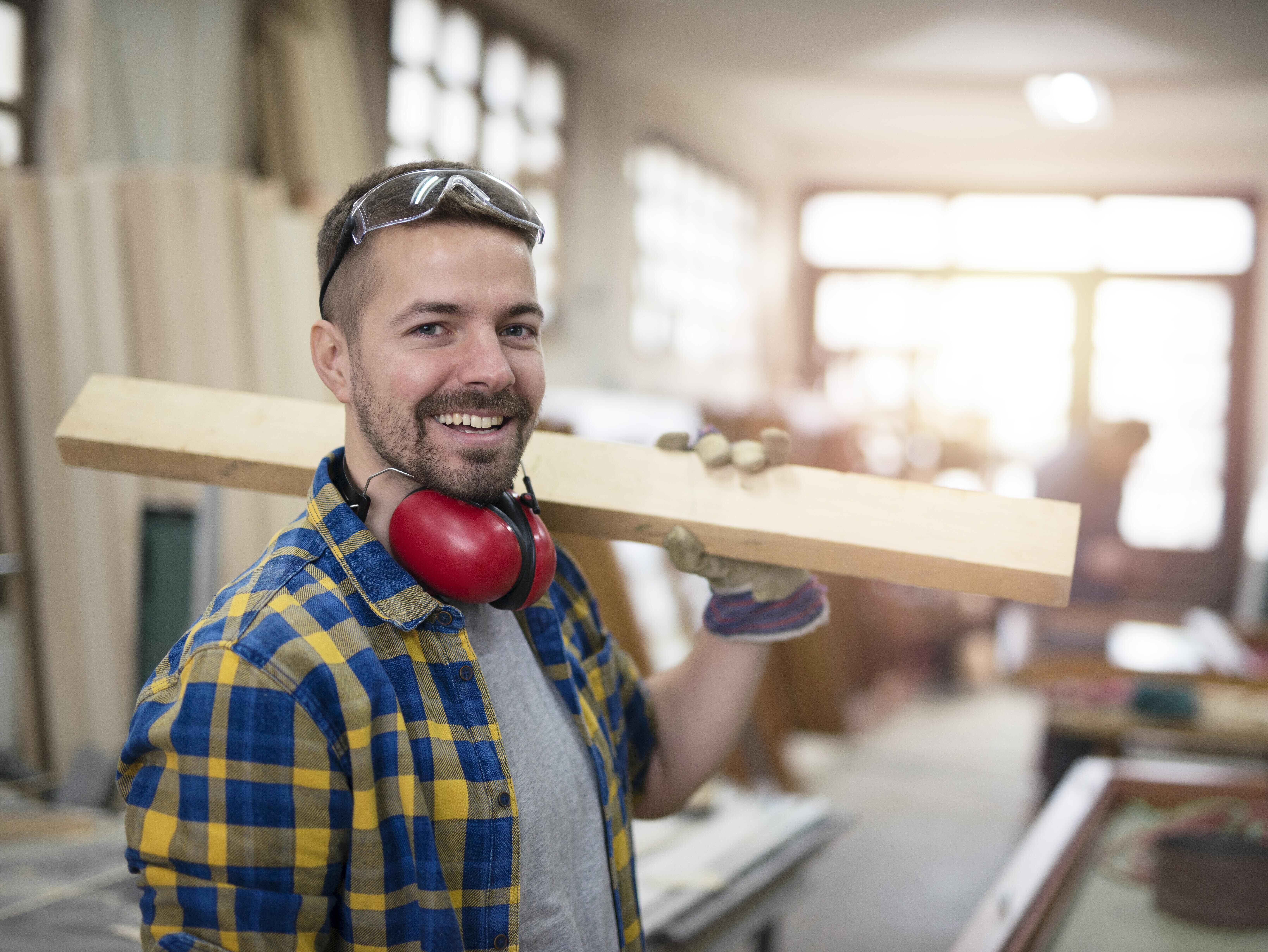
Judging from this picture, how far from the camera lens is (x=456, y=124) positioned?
5.34 meters

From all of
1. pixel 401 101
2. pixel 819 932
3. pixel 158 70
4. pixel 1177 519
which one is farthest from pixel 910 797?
pixel 1177 519

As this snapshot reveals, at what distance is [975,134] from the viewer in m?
9.09

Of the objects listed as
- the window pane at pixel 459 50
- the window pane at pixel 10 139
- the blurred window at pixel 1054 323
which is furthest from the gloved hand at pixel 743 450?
the blurred window at pixel 1054 323

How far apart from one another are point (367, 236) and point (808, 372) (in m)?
9.19

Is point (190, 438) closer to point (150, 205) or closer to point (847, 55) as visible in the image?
point (150, 205)

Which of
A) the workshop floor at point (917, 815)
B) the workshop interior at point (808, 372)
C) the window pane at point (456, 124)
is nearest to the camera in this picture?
the workshop interior at point (808, 372)

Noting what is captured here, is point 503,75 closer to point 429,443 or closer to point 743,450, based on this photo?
point 743,450

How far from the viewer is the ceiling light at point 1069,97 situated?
708 cm

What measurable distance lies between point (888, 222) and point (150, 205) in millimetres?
8157

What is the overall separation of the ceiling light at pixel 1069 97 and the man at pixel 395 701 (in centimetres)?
685

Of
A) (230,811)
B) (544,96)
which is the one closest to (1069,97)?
(544,96)

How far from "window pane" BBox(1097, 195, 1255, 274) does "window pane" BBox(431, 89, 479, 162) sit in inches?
255

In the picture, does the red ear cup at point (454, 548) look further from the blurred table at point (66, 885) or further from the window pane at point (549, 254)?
the window pane at point (549, 254)

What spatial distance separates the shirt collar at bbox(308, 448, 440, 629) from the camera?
1112mm
